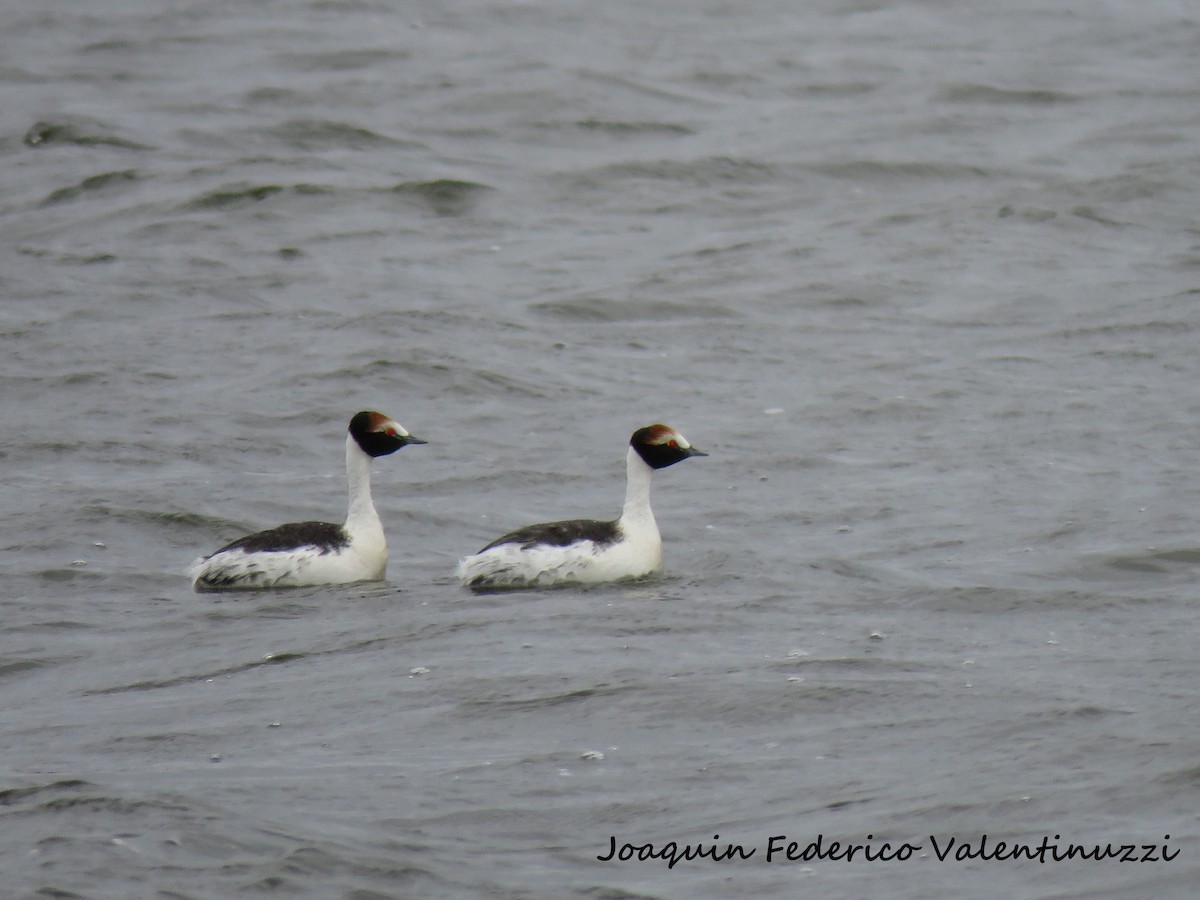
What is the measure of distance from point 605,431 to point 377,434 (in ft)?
13.3

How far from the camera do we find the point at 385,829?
7.94 meters

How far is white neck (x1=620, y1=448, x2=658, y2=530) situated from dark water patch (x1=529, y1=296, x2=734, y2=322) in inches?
295

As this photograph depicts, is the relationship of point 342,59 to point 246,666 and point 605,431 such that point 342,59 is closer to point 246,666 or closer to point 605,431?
point 605,431

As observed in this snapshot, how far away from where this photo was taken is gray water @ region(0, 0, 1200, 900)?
8.20 m

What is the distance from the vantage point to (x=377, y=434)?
13281mm

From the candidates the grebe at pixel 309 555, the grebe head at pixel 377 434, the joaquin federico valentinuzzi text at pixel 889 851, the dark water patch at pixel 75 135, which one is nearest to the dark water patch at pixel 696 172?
the dark water patch at pixel 75 135

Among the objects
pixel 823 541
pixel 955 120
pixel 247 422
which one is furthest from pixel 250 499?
pixel 955 120

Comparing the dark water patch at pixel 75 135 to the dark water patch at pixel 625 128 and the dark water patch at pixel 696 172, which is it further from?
the dark water patch at pixel 696 172

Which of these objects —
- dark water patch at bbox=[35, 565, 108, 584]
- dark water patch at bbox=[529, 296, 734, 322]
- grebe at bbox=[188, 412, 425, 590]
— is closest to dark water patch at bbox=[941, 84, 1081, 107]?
dark water patch at bbox=[529, 296, 734, 322]

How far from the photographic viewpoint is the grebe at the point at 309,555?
12406 millimetres

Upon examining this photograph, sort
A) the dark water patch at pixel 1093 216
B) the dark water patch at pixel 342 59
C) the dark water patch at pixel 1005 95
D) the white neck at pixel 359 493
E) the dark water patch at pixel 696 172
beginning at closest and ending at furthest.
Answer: the white neck at pixel 359 493, the dark water patch at pixel 1093 216, the dark water patch at pixel 696 172, the dark water patch at pixel 1005 95, the dark water patch at pixel 342 59

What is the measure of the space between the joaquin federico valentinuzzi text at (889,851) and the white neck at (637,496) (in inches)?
201

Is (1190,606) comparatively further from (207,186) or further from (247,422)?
(207,186)

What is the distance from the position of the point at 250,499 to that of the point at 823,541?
4370 millimetres
